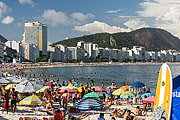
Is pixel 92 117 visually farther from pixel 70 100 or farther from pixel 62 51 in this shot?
pixel 62 51

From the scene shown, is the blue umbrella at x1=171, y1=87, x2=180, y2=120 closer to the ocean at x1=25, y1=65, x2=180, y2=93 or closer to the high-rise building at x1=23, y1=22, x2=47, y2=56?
the ocean at x1=25, y1=65, x2=180, y2=93

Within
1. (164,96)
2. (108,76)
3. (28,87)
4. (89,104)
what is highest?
(164,96)

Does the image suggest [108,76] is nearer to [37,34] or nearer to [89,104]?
[89,104]

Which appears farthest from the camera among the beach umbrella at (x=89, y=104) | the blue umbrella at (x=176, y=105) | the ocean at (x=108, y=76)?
the ocean at (x=108, y=76)

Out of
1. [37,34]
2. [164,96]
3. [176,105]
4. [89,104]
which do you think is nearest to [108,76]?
[89,104]

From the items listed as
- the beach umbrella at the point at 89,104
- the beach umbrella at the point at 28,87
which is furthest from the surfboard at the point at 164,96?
the beach umbrella at the point at 28,87

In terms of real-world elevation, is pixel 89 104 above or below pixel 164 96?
below

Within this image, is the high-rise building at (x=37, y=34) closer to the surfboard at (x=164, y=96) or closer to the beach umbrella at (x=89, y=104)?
the beach umbrella at (x=89, y=104)

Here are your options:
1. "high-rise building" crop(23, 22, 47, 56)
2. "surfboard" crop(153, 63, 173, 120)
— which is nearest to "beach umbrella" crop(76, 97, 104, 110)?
"surfboard" crop(153, 63, 173, 120)

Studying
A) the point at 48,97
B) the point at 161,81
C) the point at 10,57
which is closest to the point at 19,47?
the point at 10,57
